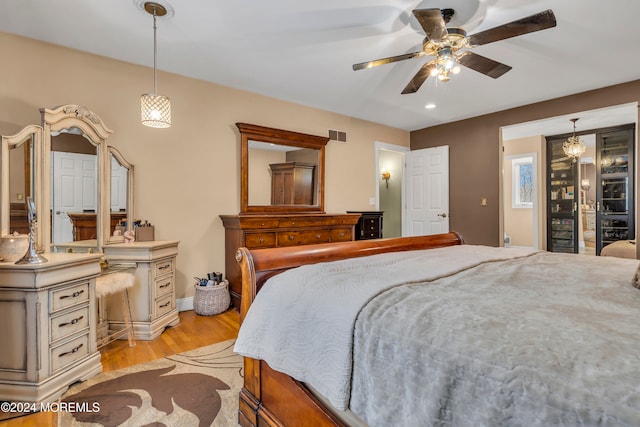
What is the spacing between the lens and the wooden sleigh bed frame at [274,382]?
1.22 meters

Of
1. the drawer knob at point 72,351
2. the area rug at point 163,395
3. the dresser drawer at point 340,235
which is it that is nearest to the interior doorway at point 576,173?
the dresser drawer at point 340,235

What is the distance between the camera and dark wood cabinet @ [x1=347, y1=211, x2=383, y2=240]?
4906 millimetres

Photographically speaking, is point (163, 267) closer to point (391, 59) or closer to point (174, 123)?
point (174, 123)

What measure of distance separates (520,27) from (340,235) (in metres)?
Answer: 2.93

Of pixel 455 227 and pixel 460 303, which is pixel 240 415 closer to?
pixel 460 303

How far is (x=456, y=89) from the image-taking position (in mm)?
3967

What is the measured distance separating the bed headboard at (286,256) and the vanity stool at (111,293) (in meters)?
1.47

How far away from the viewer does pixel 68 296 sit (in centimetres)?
205

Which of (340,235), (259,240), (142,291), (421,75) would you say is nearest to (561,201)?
(340,235)

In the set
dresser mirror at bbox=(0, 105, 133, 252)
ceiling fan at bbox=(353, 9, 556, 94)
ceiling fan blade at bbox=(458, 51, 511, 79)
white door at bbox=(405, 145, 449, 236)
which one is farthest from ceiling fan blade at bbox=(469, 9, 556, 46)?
white door at bbox=(405, 145, 449, 236)

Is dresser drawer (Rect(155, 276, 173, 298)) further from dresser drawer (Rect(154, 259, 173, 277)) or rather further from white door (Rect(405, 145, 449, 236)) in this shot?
white door (Rect(405, 145, 449, 236))

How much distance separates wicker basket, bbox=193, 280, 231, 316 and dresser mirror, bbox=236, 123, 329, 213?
39.8 inches

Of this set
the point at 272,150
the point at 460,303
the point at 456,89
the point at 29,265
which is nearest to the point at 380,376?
the point at 460,303

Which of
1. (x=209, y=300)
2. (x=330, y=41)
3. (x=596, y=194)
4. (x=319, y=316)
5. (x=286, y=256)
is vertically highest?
(x=330, y=41)
